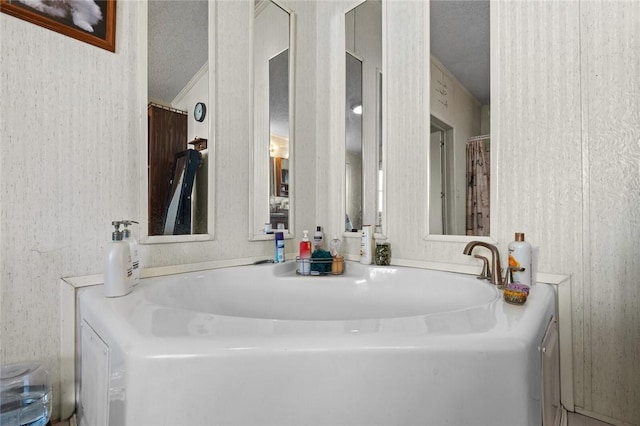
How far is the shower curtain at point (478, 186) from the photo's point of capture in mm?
1211

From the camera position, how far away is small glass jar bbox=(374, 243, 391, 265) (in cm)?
141

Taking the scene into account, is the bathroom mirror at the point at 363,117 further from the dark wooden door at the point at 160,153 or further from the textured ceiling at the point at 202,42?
the dark wooden door at the point at 160,153

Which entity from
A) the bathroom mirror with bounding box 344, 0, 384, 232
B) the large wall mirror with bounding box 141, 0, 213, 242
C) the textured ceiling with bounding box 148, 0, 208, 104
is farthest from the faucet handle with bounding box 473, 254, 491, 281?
the textured ceiling with bounding box 148, 0, 208, 104

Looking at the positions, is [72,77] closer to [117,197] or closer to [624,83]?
[117,197]

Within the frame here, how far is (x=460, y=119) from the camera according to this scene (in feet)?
4.20

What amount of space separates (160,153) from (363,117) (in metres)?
0.96

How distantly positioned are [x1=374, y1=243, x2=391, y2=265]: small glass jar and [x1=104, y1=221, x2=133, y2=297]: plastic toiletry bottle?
3.17 feet

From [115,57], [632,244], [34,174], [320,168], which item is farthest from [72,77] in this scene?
[632,244]

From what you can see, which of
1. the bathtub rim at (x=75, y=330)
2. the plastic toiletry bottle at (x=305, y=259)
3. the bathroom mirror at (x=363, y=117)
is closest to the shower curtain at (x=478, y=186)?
the bathtub rim at (x=75, y=330)

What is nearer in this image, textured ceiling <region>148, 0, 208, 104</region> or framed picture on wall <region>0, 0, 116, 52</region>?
framed picture on wall <region>0, 0, 116, 52</region>

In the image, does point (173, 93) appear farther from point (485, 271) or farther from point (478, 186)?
point (485, 271)

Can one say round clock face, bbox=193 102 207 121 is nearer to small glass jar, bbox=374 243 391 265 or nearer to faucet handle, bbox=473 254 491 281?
small glass jar, bbox=374 243 391 265

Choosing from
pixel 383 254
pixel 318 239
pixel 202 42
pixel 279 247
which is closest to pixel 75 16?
pixel 202 42

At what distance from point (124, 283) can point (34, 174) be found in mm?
424
